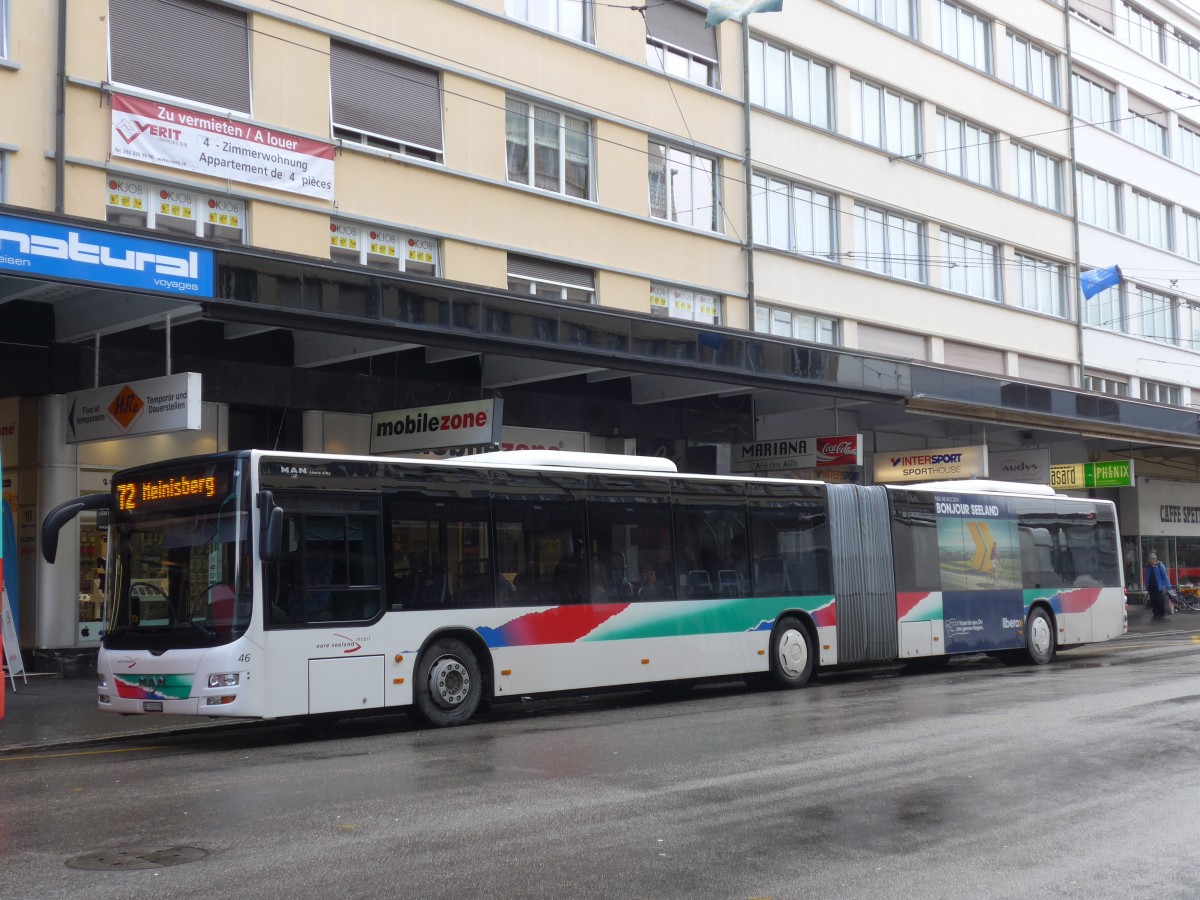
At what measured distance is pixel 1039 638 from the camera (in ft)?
70.2

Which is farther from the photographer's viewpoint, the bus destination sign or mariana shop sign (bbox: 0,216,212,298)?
mariana shop sign (bbox: 0,216,212,298)

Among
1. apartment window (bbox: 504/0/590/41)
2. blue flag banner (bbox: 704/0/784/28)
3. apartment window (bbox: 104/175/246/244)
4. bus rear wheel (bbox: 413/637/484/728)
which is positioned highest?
apartment window (bbox: 504/0/590/41)

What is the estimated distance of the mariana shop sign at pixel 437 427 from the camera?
18.8m

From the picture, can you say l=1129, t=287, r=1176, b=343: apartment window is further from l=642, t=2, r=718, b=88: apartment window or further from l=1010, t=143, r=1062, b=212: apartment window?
l=642, t=2, r=718, b=88: apartment window

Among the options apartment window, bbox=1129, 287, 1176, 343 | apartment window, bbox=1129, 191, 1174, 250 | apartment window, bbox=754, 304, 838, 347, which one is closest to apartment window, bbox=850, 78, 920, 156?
apartment window, bbox=754, 304, 838, 347

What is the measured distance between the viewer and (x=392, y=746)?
11.9 meters

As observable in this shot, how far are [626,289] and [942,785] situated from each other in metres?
17.1

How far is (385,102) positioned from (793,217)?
11752 millimetres

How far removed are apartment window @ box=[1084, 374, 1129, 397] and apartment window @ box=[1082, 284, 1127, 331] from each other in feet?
5.48

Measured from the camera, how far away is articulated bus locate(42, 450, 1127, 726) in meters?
12.1

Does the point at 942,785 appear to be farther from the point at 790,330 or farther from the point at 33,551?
the point at 790,330

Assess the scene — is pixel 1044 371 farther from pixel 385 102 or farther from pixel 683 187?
pixel 385 102

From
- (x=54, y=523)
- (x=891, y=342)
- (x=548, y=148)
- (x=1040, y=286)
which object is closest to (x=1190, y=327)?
(x=1040, y=286)

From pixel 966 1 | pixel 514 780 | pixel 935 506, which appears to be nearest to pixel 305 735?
pixel 514 780
